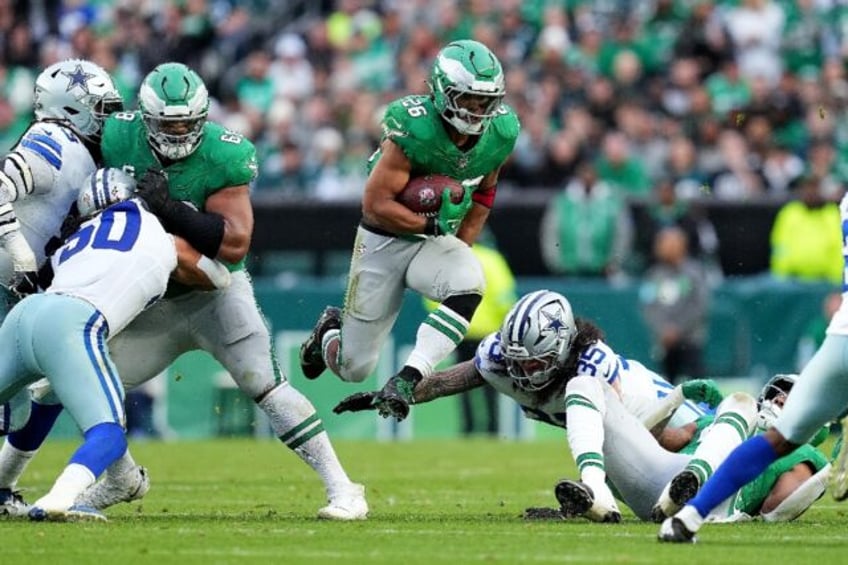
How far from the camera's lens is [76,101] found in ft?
30.8

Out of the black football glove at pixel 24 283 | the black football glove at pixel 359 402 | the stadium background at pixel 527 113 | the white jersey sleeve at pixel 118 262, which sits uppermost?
the white jersey sleeve at pixel 118 262

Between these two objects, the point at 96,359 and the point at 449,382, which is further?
the point at 449,382

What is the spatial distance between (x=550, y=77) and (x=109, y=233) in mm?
11112

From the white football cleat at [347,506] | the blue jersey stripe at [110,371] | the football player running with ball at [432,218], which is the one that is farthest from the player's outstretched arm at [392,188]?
the blue jersey stripe at [110,371]

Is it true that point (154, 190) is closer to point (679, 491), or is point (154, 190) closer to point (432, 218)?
point (432, 218)

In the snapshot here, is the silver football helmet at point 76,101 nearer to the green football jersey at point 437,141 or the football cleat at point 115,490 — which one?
the green football jersey at point 437,141

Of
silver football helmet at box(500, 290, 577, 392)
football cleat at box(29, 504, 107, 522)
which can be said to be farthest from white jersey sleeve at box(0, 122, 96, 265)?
silver football helmet at box(500, 290, 577, 392)

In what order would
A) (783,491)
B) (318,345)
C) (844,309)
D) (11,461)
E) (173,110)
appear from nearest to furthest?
(844,309)
(173,110)
(783,491)
(11,461)
(318,345)

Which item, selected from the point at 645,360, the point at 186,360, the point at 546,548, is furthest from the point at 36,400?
the point at 645,360

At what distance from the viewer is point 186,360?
1662 centimetres

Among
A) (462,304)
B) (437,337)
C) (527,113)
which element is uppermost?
(462,304)

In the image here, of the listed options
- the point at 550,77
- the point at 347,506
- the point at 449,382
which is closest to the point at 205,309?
the point at 347,506

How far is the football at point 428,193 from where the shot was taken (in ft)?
32.0

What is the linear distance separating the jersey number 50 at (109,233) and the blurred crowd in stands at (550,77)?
920 centimetres
